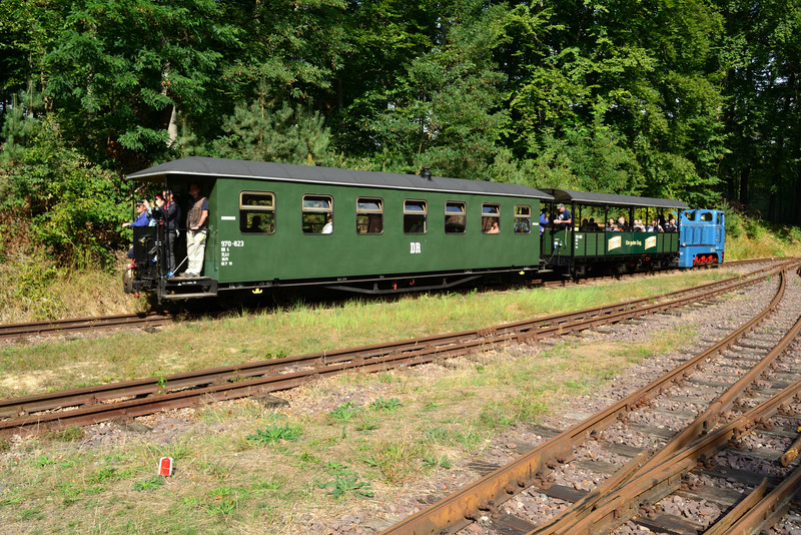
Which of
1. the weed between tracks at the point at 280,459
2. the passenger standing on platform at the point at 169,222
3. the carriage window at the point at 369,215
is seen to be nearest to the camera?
the weed between tracks at the point at 280,459

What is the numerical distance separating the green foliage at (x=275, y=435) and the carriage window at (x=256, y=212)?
6.46m

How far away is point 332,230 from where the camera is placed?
12.9m

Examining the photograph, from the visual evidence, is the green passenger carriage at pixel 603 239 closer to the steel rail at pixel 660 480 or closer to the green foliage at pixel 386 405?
the green foliage at pixel 386 405

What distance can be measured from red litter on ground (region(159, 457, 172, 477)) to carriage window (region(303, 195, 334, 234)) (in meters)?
8.09

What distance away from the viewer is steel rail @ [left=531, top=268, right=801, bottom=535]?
362 cm

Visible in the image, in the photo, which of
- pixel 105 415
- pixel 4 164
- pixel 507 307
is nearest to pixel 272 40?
pixel 4 164

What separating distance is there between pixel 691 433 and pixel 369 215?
928 cm

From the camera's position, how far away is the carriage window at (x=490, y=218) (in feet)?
53.7

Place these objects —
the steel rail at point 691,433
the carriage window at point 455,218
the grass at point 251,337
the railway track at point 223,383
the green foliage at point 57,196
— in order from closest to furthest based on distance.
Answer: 1. the steel rail at point 691,433
2. the railway track at point 223,383
3. the grass at point 251,337
4. the green foliage at point 57,196
5. the carriage window at point 455,218

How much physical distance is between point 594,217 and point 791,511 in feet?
62.7

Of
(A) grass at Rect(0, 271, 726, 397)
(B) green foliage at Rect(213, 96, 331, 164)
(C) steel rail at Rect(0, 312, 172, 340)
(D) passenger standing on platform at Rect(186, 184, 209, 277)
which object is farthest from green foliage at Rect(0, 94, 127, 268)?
(A) grass at Rect(0, 271, 726, 397)

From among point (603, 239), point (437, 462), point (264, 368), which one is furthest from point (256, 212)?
point (603, 239)

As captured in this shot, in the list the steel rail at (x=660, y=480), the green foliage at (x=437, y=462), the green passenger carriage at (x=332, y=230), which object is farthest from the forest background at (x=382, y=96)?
the steel rail at (x=660, y=480)

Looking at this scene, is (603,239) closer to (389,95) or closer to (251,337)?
(389,95)
